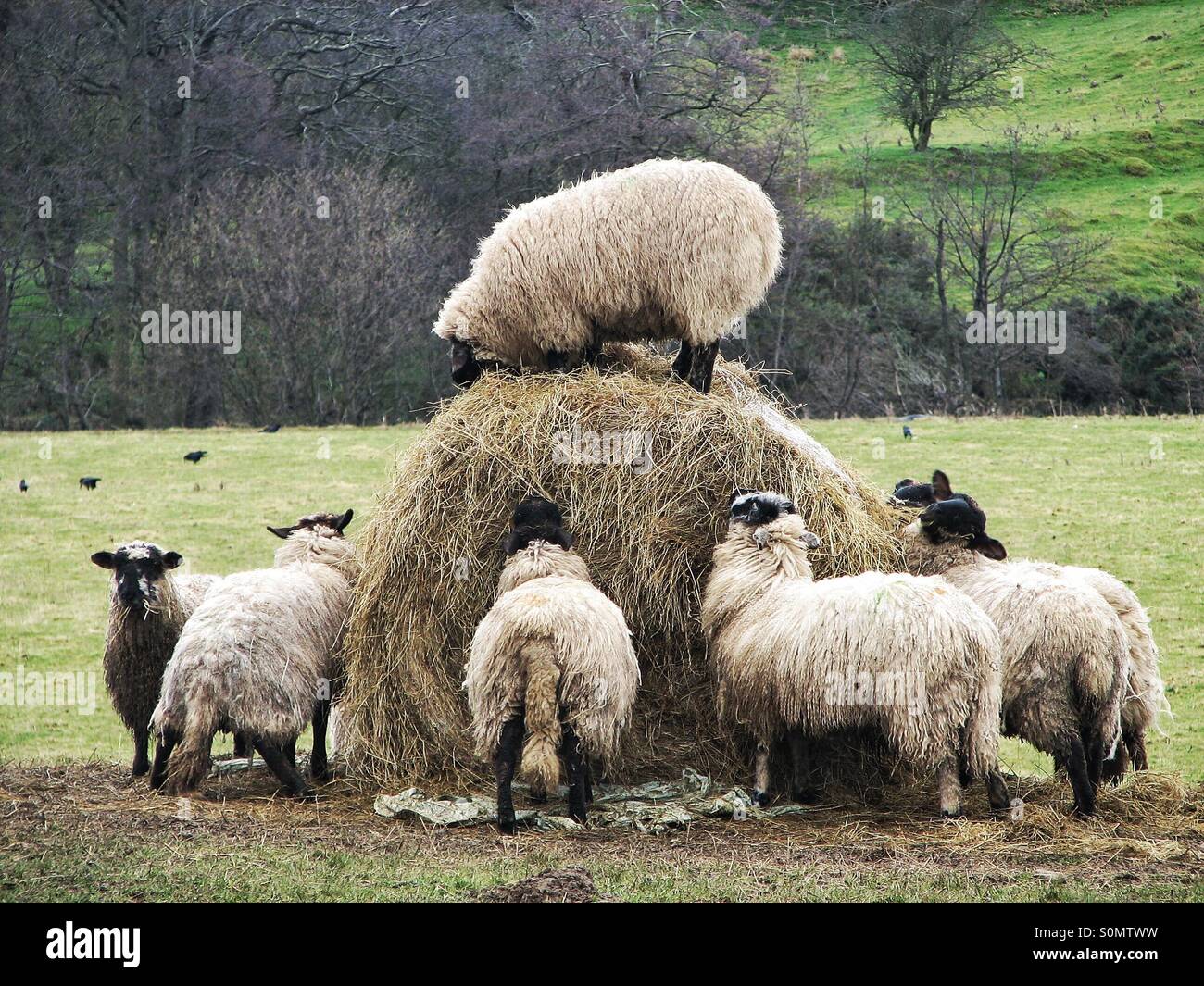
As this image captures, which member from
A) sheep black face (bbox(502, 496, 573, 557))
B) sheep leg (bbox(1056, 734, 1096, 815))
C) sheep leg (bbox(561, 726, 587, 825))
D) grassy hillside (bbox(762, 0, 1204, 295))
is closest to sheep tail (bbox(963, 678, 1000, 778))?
sheep leg (bbox(1056, 734, 1096, 815))

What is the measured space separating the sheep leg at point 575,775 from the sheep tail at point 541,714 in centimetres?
13

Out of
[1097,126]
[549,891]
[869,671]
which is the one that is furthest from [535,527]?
[1097,126]

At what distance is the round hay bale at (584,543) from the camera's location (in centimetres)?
954

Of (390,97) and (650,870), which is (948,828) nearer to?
(650,870)

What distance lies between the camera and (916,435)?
25.7 m

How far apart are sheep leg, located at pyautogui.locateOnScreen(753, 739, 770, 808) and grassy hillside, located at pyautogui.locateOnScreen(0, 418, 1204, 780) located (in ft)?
11.5

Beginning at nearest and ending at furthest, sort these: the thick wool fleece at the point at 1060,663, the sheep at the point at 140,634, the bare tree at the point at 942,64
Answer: the thick wool fleece at the point at 1060,663 < the sheep at the point at 140,634 < the bare tree at the point at 942,64

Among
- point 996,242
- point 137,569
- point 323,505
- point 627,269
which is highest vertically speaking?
point 996,242

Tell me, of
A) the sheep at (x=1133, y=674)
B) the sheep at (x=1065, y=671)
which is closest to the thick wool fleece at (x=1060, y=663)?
the sheep at (x=1065, y=671)

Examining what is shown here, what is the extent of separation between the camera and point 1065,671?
8.53 metres

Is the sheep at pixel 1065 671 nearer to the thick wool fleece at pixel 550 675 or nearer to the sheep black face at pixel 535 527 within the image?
the thick wool fleece at pixel 550 675

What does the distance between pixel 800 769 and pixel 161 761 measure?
4268 millimetres

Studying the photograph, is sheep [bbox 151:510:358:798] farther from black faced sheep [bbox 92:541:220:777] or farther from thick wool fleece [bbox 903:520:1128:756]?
thick wool fleece [bbox 903:520:1128:756]

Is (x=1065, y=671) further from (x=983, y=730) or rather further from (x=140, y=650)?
(x=140, y=650)
